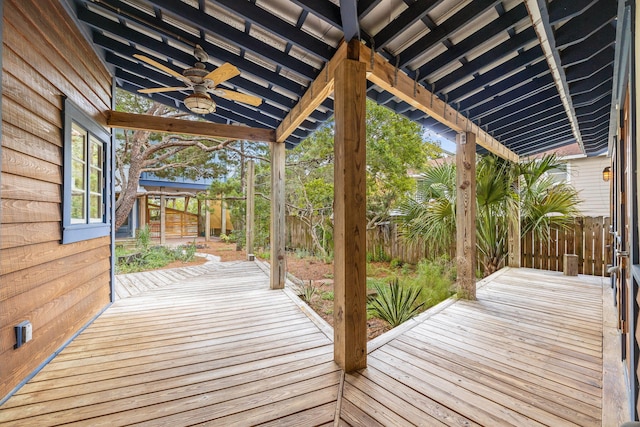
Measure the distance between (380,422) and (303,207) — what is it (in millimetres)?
5270

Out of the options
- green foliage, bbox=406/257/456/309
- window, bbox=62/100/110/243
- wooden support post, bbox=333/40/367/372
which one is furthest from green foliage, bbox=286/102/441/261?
wooden support post, bbox=333/40/367/372

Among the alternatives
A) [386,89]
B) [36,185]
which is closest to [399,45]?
[386,89]

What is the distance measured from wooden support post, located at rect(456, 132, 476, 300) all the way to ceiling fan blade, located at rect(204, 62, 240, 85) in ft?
9.37

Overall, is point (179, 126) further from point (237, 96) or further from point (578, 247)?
point (578, 247)

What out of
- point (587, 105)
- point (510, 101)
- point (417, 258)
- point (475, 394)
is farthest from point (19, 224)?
point (417, 258)

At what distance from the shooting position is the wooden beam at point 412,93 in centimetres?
221

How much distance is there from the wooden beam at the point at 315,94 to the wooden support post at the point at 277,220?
1.65 feet

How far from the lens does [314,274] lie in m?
5.70

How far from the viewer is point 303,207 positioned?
6535 mm

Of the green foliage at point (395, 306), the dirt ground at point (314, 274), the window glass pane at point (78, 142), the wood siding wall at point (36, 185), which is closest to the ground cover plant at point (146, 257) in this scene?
the dirt ground at point (314, 274)

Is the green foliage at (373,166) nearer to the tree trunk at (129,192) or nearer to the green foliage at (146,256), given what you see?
the green foliage at (146,256)

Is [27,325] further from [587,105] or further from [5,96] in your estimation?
[587,105]

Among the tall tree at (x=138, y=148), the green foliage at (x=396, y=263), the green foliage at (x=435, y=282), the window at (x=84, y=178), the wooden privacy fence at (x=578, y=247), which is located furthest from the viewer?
the tall tree at (x=138, y=148)

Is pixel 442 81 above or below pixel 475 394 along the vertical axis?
above
